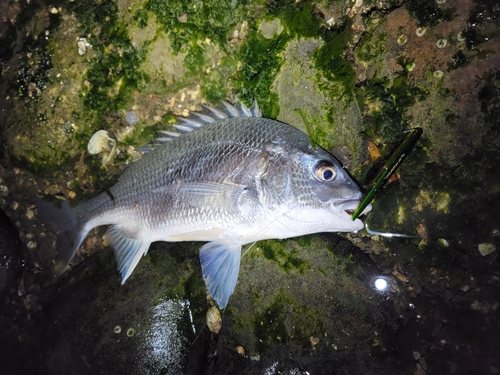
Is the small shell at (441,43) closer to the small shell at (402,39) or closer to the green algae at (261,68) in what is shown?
the small shell at (402,39)

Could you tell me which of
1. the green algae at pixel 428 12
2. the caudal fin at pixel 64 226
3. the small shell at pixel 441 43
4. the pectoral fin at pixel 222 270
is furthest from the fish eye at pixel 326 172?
the caudal fin at pixel 64 226

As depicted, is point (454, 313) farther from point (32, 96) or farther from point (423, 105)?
point (32, 96)

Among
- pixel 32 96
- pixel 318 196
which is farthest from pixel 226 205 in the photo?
pixel 32 96

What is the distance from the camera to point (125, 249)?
135 inches

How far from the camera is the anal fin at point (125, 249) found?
130 inches

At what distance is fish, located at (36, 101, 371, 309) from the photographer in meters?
2.73

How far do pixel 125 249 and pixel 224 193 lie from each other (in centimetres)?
141

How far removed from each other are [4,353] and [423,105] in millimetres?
5880

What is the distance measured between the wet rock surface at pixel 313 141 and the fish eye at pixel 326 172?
0.54 meters

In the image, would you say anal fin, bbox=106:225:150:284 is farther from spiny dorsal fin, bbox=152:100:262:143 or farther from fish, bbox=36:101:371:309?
spiny dorsal fin, bbox=152:100:262:143

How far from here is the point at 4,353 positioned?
13.8 feet

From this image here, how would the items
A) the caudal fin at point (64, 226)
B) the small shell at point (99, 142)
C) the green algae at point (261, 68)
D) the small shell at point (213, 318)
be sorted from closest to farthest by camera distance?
the green algae at point (261, 68)
the small shell at point (213, 318)
the caudal fin at point (64, 226)
the small shell at point (99, 142)

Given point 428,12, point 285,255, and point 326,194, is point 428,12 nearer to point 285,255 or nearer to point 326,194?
point 326,194

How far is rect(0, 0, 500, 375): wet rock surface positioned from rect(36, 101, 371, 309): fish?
1.03ft
